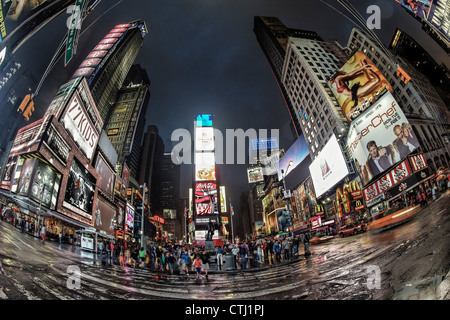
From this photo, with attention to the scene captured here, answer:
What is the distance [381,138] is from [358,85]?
10676 mm

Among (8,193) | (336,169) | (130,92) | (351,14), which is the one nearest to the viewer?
(8,193)

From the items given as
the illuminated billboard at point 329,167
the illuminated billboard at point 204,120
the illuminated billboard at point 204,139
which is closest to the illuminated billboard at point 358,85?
the illuminated billboard at point 329,167

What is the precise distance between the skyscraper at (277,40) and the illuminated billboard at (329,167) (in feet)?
164

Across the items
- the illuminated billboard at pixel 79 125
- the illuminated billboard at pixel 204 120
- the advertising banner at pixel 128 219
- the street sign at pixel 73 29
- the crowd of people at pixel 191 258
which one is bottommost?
the crowd of people at pixel 191 258

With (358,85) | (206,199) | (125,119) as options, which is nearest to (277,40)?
(358,85)

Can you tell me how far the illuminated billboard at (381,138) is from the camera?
76.7ft

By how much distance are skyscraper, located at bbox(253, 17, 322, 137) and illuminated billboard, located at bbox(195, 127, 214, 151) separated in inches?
1861

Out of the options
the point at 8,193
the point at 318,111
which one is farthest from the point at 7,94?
the point at 318,111

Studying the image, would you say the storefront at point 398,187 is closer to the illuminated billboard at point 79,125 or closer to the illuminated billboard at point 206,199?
the illuminated billboard at point 79,125

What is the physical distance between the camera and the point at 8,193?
173 inches

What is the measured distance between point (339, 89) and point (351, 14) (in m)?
33.1

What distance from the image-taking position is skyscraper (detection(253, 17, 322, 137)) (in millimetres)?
91994

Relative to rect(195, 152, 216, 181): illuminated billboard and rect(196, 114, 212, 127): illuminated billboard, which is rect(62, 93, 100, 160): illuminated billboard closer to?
rect(195, 152, 216, 181): illuminated billboard
